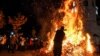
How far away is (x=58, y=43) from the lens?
11.9 metres

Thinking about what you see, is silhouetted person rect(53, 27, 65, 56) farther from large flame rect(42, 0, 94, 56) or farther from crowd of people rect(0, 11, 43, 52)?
crowd of people rect(0, 11, 43, 52)

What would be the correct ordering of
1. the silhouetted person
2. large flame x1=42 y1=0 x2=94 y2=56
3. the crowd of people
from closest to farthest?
the silhouetted person < large flame x1=42 y1=0 x2=94 y2=56 < the crowd of people

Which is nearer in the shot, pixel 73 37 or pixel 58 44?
pixel 58 44

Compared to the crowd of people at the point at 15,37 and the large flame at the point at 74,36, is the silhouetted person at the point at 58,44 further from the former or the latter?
the crowd of people at the point at 15,37

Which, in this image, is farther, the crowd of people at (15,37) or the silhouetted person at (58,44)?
the crowd of people at (15,37)

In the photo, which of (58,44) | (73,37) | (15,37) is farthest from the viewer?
(15,37)

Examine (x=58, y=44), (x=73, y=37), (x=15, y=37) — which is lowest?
(x=15, y=37)

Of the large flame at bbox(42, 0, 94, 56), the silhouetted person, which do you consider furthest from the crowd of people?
the silhouetted person

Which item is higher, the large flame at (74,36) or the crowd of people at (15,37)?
the large flame at (74,36)

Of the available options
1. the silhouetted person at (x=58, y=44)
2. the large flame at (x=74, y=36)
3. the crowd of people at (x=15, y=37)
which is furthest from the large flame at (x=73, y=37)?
the crowd of people at (x=15, y=37)

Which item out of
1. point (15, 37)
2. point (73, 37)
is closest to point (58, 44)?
point (73, 37)

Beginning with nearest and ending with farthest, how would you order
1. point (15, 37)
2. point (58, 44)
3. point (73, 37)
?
point (58, 44) → point (73, 37) → point (15, 37)

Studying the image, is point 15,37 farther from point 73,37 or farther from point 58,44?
point 58,44

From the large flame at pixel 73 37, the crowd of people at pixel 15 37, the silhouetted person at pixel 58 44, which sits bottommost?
the crowd of people at pixel 15 37
